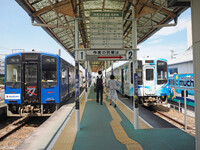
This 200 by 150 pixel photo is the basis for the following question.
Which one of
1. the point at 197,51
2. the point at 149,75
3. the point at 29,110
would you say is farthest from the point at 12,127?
the point at 149,75

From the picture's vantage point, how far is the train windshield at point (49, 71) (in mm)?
7066

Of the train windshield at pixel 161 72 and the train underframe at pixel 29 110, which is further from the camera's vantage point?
the train windshield at pixel 161 72

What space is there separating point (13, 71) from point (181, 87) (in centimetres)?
1114

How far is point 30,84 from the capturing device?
6.93 meters

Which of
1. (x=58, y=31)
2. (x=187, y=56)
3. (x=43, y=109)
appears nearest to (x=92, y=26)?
(x=58, y=31)

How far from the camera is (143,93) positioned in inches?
353

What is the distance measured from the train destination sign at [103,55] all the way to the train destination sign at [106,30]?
0.16m

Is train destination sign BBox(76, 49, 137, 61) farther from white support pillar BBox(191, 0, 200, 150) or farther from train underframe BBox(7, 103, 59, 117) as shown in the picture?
train underframe BBox(7, 103, 59, 117)

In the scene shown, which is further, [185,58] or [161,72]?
[185,58]

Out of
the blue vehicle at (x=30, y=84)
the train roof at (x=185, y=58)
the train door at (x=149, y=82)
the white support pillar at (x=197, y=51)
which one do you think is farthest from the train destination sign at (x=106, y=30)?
the train roof at (x=185, y=58)

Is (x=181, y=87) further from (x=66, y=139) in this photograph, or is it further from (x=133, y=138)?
(x=66, y=139)

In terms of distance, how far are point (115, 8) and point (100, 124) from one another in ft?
15.8

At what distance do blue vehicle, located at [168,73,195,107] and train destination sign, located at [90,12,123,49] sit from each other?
8212 mm

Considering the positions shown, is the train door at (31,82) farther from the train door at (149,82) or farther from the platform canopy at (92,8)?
the train door at (149,82)
